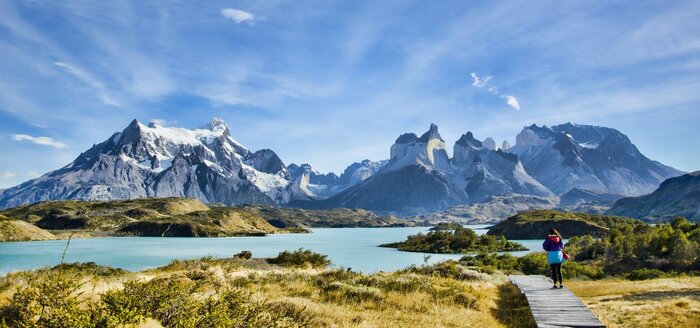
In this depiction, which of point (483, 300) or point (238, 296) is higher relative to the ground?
point (238, 296)

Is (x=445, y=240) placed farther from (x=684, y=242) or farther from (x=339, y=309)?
(x=339, y=309)

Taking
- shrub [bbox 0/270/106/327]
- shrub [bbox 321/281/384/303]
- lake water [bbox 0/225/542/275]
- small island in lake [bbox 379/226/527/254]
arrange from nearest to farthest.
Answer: shrub [bbox 0/270/106/327], shrub [bbox 321/281/384/303], lake water [bbox 0/225/542/275], small island in lake [bbox 379/226/527/254]

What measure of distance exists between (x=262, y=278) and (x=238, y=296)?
1591 centimetres

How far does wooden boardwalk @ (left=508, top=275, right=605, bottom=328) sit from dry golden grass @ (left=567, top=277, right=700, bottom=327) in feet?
4.34

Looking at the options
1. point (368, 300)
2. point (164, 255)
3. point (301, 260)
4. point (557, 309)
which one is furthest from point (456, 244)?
point (557, 309)

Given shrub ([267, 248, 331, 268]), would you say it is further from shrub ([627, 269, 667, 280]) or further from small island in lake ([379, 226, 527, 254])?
small island in lake ([379, 226, 527, 254])

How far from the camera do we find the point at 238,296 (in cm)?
1300

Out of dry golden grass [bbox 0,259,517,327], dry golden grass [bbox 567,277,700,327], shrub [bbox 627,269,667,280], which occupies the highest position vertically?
dry golden grass [bbox 0,259,517,327]

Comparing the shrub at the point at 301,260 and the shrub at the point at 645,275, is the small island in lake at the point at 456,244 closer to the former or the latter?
the shrub at the point at 645,275

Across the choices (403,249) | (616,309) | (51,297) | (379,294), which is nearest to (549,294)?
(616,309)

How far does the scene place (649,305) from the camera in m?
21.5

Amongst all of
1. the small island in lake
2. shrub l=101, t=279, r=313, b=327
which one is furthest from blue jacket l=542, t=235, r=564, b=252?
the small island in lake

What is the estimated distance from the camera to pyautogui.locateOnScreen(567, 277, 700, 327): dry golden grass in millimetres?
18188

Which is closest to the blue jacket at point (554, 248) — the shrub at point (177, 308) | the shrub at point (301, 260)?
the shrub at point (177, 308)
